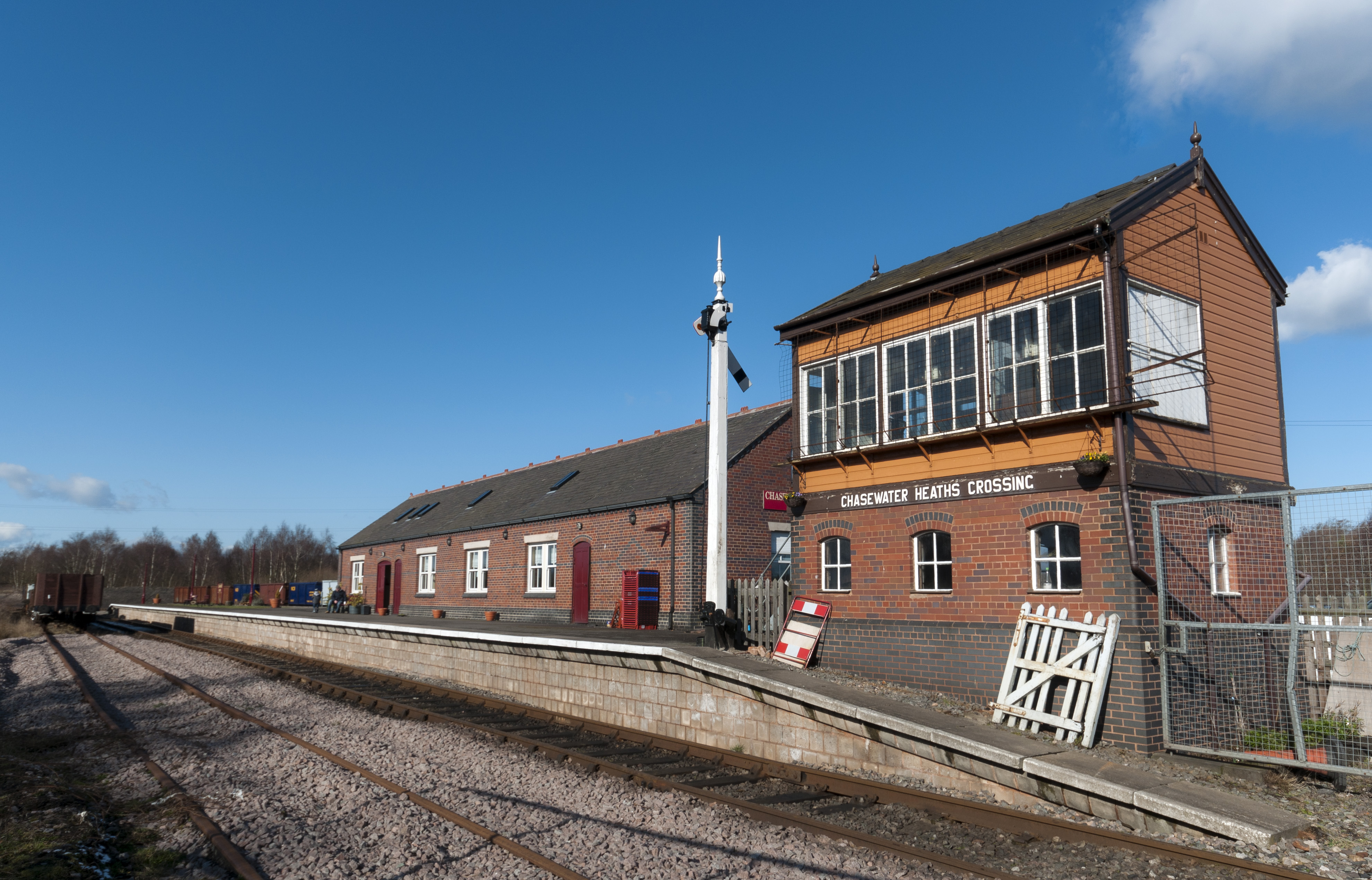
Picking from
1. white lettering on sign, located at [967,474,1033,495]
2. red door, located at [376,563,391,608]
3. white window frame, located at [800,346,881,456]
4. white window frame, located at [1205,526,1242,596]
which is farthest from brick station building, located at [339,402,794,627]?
white window frame, located at [1205,526,1242,596]

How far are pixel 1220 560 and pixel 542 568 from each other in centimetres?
1903

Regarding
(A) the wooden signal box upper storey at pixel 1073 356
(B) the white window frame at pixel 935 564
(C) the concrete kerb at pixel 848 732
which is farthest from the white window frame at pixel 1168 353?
(C) the concrete kerb at pixel 848 732

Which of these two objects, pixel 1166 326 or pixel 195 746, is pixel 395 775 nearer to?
pixel 195 746

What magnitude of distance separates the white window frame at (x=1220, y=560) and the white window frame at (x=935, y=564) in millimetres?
3258

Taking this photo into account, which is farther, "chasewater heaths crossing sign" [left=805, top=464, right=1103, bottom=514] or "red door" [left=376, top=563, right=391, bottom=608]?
"red door" [left=376, top=563, right=391, bottom=608]

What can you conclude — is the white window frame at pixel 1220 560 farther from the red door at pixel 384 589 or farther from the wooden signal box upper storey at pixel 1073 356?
the red door at pixel 384 589

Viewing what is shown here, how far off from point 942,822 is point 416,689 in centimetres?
1261

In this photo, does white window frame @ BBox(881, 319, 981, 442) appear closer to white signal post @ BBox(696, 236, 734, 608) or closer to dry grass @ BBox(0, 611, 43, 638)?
white signal post @ BBox(696, 236, 734, 608)

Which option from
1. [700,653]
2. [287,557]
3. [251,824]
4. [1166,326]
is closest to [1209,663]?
Answer: [1166,326]

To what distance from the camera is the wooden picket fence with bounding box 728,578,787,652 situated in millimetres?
14617

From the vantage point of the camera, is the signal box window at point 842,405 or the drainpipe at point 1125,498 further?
the signal box window at point 842,405

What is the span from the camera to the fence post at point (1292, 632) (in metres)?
8.57

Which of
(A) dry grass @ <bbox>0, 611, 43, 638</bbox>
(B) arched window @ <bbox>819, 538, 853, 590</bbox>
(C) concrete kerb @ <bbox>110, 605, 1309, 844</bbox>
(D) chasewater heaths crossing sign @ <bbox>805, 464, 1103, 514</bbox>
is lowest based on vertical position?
(A) dry grass @ <bbox>0, 611, 43, 638</bbox>

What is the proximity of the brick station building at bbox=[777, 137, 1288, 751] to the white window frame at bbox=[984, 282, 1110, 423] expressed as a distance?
0.03 metres
